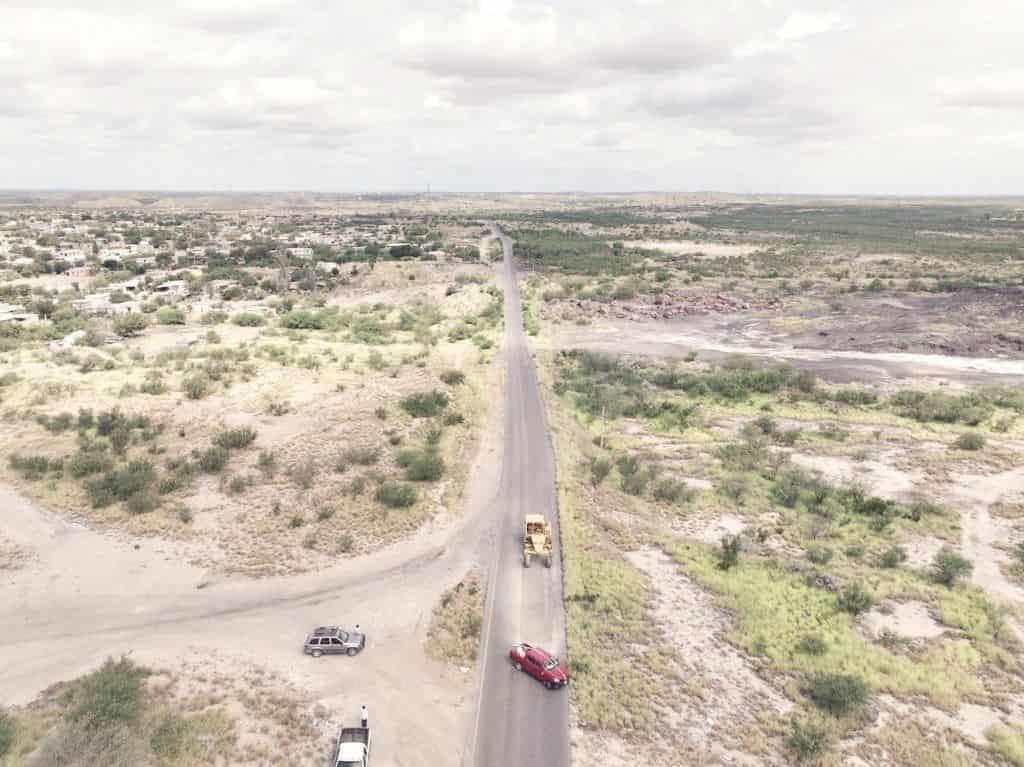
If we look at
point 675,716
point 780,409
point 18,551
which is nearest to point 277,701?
point 675,716

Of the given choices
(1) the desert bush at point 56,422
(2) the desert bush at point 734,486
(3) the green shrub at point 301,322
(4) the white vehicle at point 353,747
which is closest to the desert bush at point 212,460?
(1) the desert bush at point 56,422

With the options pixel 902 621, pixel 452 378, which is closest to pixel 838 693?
pixel 902 621

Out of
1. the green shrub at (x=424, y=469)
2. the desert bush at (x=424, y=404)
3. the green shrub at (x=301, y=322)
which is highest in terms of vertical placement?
the green shrub at (x=301, y=322)

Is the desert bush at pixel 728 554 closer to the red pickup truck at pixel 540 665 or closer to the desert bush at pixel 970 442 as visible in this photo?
the red pickup truck at pixel 540 665

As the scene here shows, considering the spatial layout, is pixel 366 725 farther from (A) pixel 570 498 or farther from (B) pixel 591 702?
(A) pixel 570 498

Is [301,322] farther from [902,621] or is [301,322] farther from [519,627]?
[902,621]

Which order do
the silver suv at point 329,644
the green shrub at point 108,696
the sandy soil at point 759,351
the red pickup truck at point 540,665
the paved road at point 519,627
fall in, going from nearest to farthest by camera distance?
the green shrub at point 108,696
the paved road at point 519,627
the red pickup truck at point 540,665
the silver suv at point 329,644
the sandy soil at point 759,351
